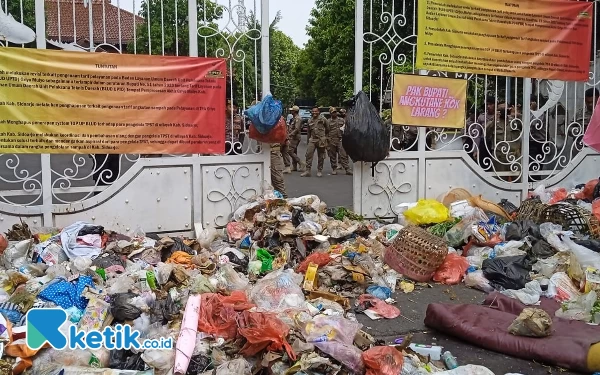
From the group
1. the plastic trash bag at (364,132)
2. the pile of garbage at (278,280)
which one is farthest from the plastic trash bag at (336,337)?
the plastic trash bag at (364,132)

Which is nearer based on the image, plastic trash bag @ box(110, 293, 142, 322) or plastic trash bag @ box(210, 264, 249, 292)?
plastic trash bag @ box(110, 293, 142, 322)

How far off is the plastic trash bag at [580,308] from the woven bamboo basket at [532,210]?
207cm

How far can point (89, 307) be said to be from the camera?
412cm

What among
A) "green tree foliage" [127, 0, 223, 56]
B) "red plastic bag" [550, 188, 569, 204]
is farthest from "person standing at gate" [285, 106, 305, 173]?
"green tree foliage" [127, 0, 223, 56]

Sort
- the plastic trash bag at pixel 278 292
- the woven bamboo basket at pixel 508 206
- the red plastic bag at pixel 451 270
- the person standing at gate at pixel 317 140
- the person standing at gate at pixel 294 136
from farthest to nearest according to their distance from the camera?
the person standing at gate at pixel 294 136 < the person standing at gate at pixel 317 140 < the woven bamboo basket at pixel 508 206 < the red plastic bag at pixel 451 270 < the plastic trash bag at pixel 278 292

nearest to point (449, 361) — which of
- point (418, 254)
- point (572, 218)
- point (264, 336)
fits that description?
point (264, 336)

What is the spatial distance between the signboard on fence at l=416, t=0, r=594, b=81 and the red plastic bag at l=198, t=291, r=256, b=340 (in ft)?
13.4

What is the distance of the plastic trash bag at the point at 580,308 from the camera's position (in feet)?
14.6

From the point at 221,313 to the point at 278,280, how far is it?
34.7 inches

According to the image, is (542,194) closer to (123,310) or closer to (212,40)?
(212,40)

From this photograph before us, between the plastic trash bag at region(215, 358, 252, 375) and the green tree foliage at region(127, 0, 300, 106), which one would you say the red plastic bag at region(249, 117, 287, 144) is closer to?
the green tree foliage at region(127, 0, 300, 106)

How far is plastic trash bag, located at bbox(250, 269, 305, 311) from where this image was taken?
14.6ft

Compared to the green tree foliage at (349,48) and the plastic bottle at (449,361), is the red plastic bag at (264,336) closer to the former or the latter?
the plastic bottle at (449,361)

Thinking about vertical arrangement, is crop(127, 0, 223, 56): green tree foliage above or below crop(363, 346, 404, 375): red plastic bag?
above
